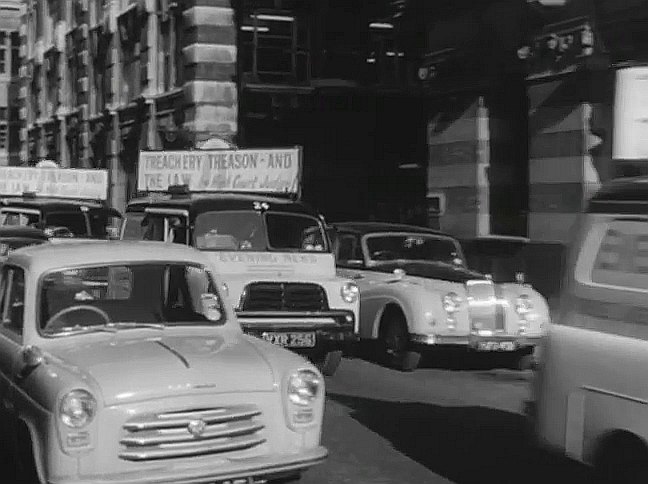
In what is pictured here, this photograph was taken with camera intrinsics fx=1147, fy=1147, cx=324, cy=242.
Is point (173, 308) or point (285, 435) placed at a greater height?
point (173, 308)

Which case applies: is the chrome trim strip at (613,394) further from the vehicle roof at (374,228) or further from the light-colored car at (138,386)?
the vehicle roof at (374,228)

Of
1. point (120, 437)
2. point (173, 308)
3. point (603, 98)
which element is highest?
point (603, 98)

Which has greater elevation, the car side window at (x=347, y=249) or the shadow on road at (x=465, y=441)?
the car side window at (x=347, y=249)

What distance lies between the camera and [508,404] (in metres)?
11.0

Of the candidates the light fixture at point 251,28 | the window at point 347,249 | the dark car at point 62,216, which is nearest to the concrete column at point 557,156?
the window at point 347,249

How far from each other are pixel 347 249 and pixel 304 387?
8154 millimetres

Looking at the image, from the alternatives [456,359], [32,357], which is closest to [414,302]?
[456,359]

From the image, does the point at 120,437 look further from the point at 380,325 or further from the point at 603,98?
the point at 603,98

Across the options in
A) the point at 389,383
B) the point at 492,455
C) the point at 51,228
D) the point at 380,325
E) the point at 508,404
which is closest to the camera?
the point at 492,455

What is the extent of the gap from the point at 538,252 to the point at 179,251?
42.2ft

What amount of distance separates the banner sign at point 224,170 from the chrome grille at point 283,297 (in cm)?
216

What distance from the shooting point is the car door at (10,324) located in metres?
6.95

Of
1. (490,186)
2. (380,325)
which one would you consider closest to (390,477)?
(380,325)

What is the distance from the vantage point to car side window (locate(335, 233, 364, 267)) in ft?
47.6
